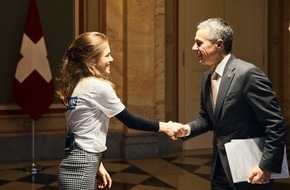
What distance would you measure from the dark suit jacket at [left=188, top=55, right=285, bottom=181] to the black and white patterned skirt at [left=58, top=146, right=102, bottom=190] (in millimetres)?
592

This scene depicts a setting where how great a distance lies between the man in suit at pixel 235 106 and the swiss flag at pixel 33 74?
3223 millimetres

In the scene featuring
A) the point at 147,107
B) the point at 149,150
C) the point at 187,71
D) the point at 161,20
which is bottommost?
the point at 149,150

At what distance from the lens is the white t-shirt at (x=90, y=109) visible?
221 centimetres

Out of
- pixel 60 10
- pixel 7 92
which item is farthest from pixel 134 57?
pixel 7 92

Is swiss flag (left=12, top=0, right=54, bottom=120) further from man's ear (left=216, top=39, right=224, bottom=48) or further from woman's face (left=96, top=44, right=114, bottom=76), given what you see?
man's ear (left=216, top=39, right=224, bottom=48)

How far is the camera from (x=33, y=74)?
17.2 feet

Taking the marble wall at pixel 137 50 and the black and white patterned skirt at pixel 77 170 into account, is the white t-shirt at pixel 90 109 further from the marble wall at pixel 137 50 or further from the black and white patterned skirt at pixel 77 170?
the marble wall at pixel 137 50

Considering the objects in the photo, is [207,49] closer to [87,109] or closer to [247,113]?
[247,113]

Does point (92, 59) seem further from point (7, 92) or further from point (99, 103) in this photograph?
point (7, 92)

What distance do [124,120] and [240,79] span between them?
22.7 inches

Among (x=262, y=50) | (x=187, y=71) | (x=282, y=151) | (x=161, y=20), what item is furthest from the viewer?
(x=262, y=50)

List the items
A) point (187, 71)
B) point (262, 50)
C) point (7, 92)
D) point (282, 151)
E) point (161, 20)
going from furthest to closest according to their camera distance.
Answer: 1. point (262, 50)
2. point (187, 71)
3. point (161, 20)
4. point (7, 92)
5. point (282, 151)

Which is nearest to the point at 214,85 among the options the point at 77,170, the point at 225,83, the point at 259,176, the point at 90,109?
the point at 225,83

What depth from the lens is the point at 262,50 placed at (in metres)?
7.01
